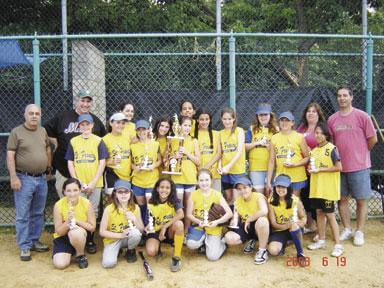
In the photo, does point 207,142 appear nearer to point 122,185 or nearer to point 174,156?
point 174,156

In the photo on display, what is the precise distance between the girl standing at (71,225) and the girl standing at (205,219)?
3.68 ft

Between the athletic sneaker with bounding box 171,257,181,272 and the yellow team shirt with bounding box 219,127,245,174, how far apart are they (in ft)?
4.19

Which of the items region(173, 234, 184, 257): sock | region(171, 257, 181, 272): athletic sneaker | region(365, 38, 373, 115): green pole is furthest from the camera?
region(365, 38, 373, 115): green pole

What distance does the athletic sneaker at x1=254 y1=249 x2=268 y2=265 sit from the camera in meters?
4.77

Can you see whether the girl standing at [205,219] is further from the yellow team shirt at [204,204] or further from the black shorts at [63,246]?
the black shorts at [63,246]

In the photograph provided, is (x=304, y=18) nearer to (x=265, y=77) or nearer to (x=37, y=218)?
(x=265, y=77)

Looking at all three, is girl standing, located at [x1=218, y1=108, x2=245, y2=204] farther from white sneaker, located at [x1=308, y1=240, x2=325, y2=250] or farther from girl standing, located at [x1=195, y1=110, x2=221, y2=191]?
white sneaker, located at [x1=308, y1=240, x2=325, y2=250]

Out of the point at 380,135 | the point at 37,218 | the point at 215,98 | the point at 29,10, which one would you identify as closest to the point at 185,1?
the point at 29,10

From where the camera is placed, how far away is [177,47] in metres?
8.04

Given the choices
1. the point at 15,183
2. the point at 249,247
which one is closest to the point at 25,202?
the point at 15,183

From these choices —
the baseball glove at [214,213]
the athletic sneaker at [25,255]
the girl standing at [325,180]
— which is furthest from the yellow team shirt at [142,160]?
the girl standing at [325,180]

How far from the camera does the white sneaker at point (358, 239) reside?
528cm

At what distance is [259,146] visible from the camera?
17.7 feet

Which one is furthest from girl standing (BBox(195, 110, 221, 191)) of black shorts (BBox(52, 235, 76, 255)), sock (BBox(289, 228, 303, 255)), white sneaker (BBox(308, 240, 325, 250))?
black shorts (BBox(52, 235, 76, 255))
